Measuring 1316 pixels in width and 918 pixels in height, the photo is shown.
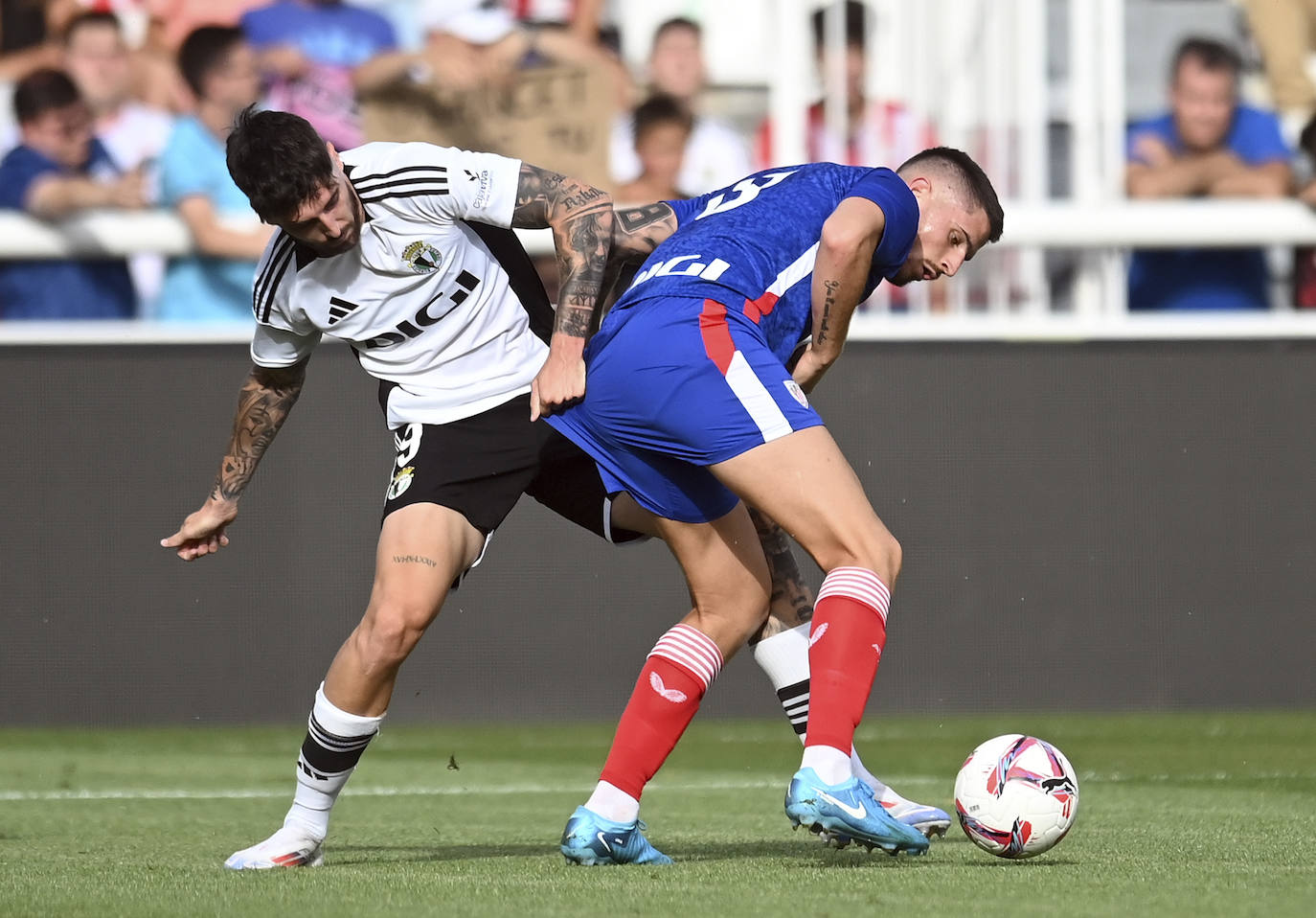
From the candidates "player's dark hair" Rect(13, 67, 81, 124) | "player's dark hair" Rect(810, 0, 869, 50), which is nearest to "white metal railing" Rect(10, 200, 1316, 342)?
"player's dark hair" Rect(13, 67, 81, 124)

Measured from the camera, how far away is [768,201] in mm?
4570

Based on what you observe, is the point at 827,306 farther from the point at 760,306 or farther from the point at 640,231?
the point at 640,231

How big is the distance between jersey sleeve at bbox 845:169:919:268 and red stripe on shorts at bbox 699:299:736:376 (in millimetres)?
388

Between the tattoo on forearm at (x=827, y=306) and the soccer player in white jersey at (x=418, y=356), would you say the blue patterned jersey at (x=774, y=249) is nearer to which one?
the tattoo on forearm at (x=827, y=306)

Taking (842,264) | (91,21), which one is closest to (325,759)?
A: (842,264)

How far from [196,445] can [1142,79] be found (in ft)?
18.4

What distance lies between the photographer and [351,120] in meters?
9.69

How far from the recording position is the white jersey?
15.9 feet

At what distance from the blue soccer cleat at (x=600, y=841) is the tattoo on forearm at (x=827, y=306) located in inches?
47.2

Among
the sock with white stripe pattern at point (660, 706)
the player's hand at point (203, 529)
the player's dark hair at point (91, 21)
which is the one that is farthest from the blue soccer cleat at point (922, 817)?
the player's dark hair at point (91, 21)

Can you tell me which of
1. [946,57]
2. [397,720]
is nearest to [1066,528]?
Result: [946,57]

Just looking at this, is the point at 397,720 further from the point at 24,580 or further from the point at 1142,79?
the point at 1142,79

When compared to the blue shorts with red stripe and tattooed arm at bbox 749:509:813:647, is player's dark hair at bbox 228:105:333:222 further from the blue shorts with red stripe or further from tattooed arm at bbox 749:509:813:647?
tattooed arm at bbox 749:509:813:647

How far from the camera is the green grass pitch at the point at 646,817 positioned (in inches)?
152
